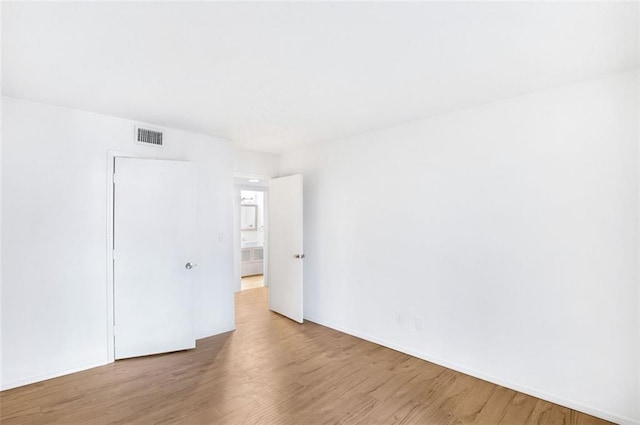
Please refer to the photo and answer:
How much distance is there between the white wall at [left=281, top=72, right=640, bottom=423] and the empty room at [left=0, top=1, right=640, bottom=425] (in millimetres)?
15

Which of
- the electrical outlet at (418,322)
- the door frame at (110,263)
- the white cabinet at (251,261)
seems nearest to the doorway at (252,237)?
the white cabinet at (251,261)

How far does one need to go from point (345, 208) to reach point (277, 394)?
2.23 metres

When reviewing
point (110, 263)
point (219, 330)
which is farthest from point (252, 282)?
point (110, 263)

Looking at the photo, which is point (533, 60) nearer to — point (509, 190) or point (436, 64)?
point (436, 64)

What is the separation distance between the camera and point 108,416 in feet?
7.33

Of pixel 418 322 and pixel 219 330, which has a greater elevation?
pixel 418 322

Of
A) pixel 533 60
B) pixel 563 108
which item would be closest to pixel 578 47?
pixel 533 60

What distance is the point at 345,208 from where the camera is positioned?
12.9 ft

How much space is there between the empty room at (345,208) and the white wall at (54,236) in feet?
0.05

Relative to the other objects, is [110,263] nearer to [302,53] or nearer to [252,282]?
[302,53]

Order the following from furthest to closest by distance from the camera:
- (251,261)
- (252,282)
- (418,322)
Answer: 1. (251,261)
2. (252,282)
3. (418,322)

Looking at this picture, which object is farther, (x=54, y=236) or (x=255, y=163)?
(x=255, y=163)

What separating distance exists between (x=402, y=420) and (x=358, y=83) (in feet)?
8.28

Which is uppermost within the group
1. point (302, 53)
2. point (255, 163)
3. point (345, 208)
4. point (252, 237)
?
point (302, 53)
